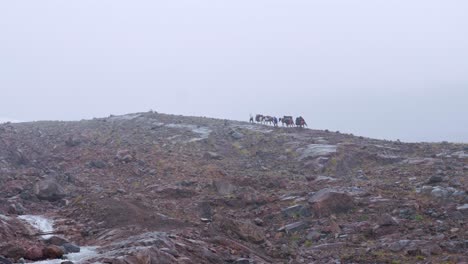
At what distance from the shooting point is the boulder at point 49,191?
16219 mm

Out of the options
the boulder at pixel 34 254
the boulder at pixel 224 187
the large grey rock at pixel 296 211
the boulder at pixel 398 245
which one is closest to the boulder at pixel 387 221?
the boulder at pixel 398 245

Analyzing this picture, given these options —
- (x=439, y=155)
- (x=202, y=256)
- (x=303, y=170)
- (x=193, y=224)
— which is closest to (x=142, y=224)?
(x=193, y=224)

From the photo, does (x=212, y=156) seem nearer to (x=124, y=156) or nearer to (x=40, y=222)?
(x=124, y=156)

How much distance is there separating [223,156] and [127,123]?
10.4m

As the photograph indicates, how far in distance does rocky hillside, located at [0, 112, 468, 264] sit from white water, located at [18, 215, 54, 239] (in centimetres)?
18

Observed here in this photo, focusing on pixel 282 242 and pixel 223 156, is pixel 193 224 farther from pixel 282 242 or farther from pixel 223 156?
pixel 223 156

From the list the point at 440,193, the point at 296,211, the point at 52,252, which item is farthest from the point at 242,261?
the point at 440,193

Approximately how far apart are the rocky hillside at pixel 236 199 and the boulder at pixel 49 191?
1.7 inches

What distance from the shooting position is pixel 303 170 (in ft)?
69.6

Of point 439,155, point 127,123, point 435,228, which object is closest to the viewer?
point 435,228

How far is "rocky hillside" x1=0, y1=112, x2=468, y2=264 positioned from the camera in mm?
11453

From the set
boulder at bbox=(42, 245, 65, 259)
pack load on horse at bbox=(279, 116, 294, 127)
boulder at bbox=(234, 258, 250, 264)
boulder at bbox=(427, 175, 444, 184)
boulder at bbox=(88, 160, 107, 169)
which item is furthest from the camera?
pack load on horse at bbox=(279, 116, 294, 127)

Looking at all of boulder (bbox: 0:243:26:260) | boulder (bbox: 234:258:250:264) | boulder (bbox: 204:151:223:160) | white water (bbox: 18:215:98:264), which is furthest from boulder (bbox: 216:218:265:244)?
boulder (bbox: 204:151:223:160)

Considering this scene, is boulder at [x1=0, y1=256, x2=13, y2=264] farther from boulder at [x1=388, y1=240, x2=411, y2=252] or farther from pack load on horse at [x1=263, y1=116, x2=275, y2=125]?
pack load on horse at [x1=263, y1=116, x2=275, y2=125]
